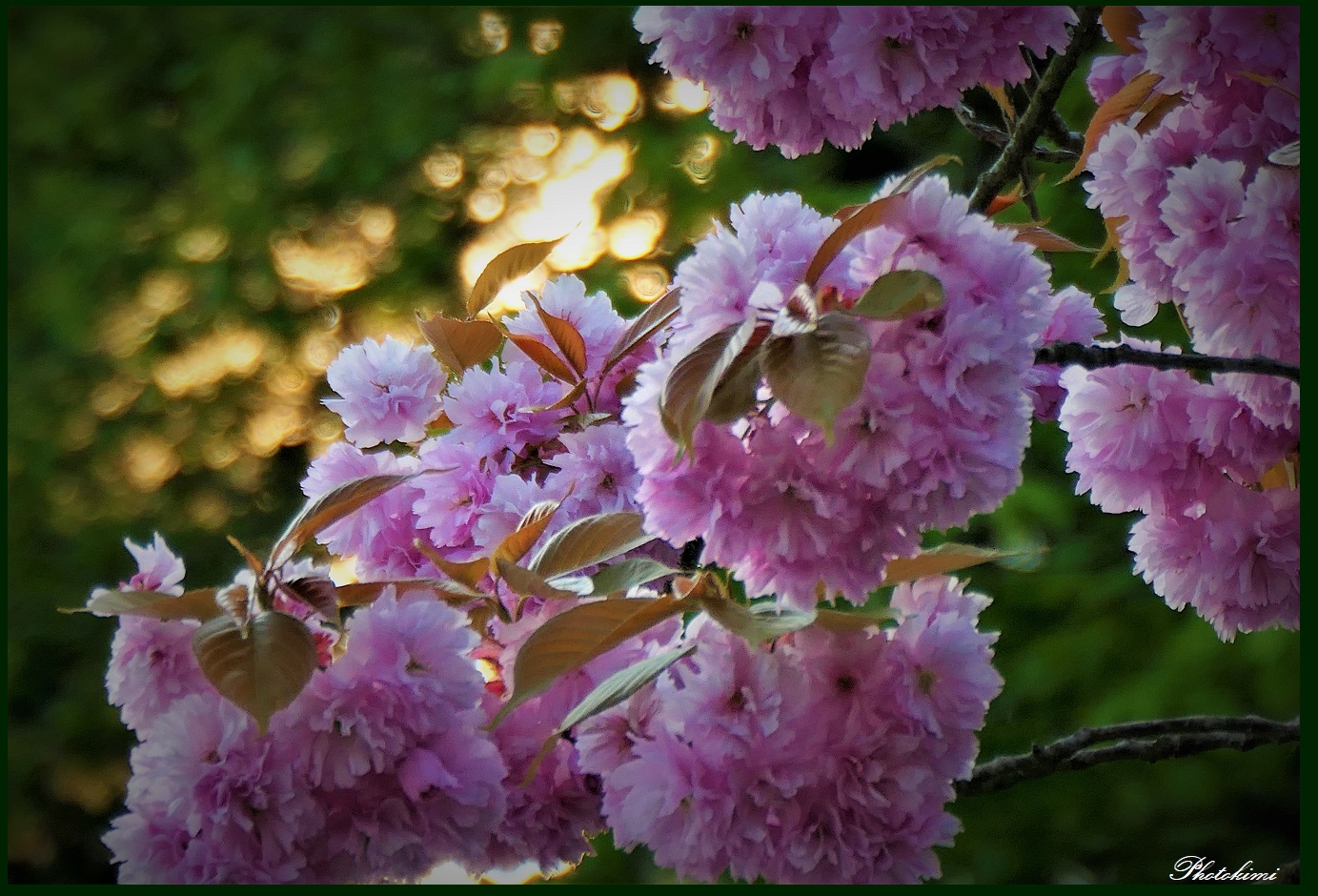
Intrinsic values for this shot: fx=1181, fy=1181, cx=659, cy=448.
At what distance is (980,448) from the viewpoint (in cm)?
37

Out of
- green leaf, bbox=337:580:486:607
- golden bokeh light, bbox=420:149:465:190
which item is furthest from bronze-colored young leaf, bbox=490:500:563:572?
golden bokeh light, bbox=420:149:465:190

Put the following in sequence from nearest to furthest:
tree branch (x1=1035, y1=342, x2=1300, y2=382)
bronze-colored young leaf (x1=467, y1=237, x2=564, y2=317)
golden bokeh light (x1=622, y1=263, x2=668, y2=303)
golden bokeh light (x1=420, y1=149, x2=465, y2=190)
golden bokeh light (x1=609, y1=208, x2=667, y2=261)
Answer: tree branch (x1=1035, y1=342, x2=1300, y2=382) → bronze-colored young leaf (x1=467, y1=237, x2=564, y2=317) → golden bokeh light (x1=622, y1=263, x2=668, y2=303) → golden bokeh light (x1=609, y1=208, x2=667, y2=261) → golden bokeh light (x1=420, y1=149, x2=465, y2=190)

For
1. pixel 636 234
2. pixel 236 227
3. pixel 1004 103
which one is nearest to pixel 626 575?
pixel 1004 103

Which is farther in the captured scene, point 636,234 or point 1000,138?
point 636,234

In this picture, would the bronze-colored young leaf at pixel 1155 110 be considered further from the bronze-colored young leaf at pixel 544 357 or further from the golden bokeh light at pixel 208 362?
the golden bokeh light at pixel 208 362

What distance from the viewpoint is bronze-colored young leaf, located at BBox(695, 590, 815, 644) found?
39cm

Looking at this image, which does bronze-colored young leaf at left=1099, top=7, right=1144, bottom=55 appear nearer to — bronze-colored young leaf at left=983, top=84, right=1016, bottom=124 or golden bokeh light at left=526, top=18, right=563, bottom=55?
bronze-colored young leaf at left=983, top=84, right=1016, bottom=124

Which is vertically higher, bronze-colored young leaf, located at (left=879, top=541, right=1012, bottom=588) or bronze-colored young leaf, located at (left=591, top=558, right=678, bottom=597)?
bronze-colored young leaf, located at (left=591, top=558, right=678, bottom=597)

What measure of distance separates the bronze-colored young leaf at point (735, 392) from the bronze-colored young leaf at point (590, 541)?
0.11m

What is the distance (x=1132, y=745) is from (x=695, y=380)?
0.97 feet

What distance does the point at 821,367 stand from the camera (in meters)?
0.34

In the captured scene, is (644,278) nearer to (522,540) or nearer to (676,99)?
(676,99)

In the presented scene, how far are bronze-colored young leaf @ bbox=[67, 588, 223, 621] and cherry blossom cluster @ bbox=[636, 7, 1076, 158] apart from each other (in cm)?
30

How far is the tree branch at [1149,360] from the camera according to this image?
1.41 feet
